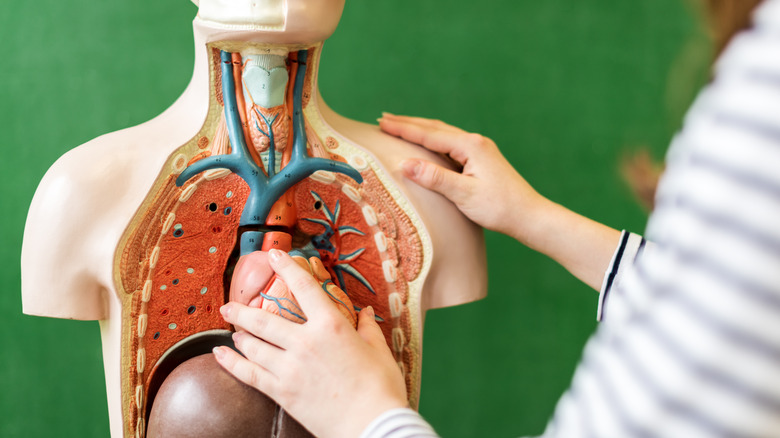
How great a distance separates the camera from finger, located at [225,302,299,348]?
69 centimetres

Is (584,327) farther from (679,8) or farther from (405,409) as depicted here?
(405,409)

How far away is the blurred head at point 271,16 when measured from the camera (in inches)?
30.6

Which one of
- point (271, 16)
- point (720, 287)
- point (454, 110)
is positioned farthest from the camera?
point (454, 110)

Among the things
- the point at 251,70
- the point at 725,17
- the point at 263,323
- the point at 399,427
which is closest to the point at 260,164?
the point at 251,70

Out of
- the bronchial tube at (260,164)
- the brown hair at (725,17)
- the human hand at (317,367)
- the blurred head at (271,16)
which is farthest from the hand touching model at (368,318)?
the brown hair at (725,17)

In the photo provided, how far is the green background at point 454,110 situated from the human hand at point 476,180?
0.41m

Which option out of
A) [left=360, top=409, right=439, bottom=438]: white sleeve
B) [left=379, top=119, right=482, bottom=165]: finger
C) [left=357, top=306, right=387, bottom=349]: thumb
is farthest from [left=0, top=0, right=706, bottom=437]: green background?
[left=360, top=409, right=439, bottom=438]: white sleeve

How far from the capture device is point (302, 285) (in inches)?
28.4

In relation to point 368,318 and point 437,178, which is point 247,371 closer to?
point 368,318

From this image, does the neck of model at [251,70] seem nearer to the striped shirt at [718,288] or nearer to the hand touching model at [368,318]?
the hand touching model at [368,318]

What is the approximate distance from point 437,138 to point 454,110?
0.43 metres

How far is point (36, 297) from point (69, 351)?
1.74 feet

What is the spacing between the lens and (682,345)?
34cm

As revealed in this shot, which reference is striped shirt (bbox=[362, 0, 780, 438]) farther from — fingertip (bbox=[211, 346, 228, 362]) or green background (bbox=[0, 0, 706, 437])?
green background (bbox=[0, 0, 706, 437])
